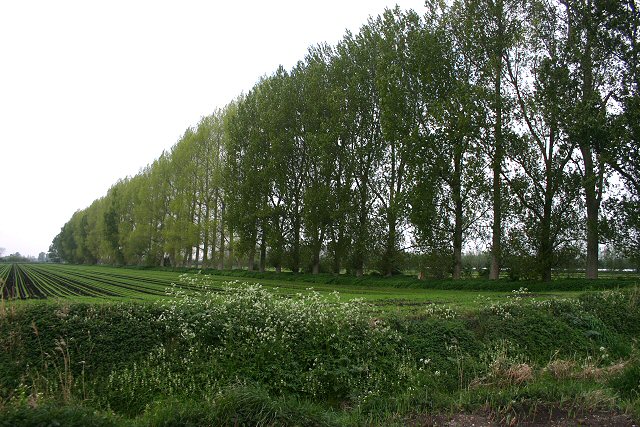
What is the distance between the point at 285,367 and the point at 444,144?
24.3 metres

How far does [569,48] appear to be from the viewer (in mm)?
25219

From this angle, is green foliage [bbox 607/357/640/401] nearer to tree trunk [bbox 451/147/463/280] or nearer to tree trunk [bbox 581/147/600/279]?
tree trunk [bbox 581/147/600/279]

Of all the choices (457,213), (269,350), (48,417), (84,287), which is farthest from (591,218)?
(84,287)

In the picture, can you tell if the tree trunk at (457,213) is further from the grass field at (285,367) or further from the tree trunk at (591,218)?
the grass field at (285,367)

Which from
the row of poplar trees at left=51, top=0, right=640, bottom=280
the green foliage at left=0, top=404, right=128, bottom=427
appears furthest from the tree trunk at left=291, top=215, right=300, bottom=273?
the green foliage at left=0, top=404, right=128, bottom=427

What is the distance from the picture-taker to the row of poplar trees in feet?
80.6

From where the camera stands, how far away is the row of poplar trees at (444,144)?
24.6m

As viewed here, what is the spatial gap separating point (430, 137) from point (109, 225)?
77.2 meters

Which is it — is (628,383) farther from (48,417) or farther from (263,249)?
(263,249)

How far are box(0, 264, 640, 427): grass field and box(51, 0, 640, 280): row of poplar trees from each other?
17.8 meters

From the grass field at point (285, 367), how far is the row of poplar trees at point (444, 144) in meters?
17.8

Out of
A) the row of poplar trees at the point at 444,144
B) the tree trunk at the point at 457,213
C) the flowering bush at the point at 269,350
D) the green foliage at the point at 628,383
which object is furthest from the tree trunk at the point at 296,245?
the green foliage at the point at 628,383

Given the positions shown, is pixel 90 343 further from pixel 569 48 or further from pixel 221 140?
pixel 221 140

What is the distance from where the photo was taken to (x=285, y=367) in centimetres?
780
